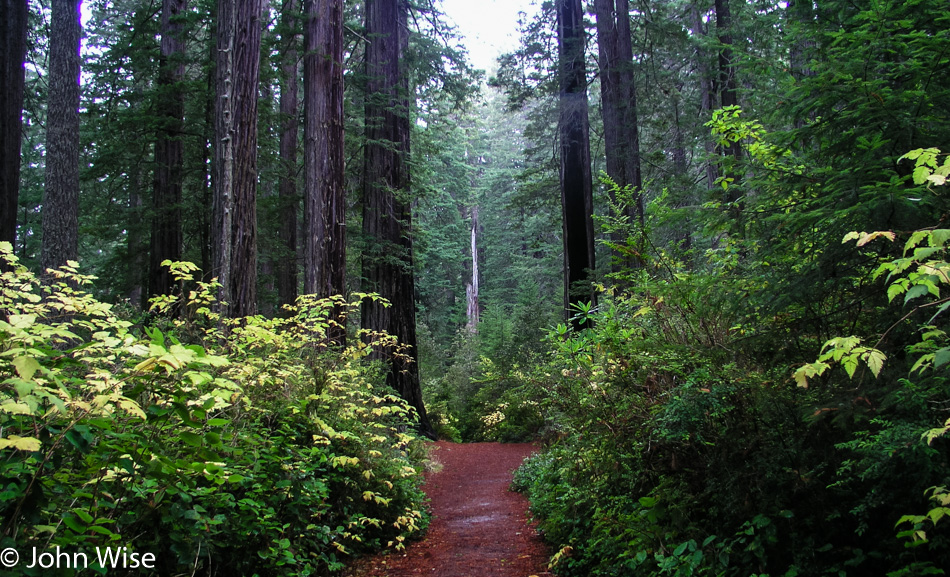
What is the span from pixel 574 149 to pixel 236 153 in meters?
7.46

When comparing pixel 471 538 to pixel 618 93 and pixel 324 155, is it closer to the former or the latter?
pixel 324 155

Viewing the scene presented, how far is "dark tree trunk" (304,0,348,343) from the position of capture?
9.40 metres

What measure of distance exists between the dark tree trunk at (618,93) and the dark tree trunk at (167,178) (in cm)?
919

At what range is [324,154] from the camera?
966 cm

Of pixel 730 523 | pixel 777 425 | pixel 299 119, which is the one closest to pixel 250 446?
pixel 730 523

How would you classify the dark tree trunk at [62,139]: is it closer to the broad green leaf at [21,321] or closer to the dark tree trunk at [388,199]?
the dark tree trunk at [388,199]

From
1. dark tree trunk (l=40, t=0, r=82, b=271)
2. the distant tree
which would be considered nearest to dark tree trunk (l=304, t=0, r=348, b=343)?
the distant tree

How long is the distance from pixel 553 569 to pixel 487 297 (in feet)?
115

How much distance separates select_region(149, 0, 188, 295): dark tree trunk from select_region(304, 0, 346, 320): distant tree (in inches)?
145

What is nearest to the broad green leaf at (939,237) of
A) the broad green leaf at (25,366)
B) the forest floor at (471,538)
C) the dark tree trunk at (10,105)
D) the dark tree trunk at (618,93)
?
the broad green leaf at (25,366)

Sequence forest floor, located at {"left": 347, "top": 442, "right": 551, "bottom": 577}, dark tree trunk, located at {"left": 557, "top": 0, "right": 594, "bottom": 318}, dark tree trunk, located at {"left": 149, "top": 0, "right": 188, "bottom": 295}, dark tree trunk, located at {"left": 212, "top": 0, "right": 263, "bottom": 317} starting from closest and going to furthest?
forest floor, located at {"left": 347, "top": 442, "right": 551, "bottom": 577} < dark tree trunk, located at {"left": 212, "top": 0, "right": 263, "bottom": 317} < dark tree trunk, located at {"left": 149, "top": 0, "right": 188, "bottom": 295} < dark tree trunk, located at {"left": 557, "top": 0, "right": 594, "bottom": 318}

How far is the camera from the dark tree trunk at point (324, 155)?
9.40 metres

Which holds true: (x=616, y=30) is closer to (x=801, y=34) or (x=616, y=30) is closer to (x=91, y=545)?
(x=801, y=34)

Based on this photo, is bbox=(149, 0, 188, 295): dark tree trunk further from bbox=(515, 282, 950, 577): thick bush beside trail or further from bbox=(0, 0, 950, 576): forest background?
bbox=(515, 282, 950, 577): thick bush beside trail
